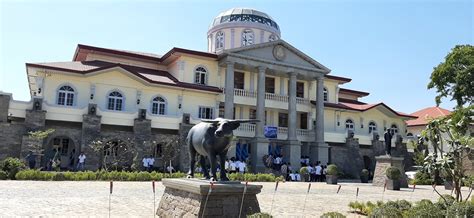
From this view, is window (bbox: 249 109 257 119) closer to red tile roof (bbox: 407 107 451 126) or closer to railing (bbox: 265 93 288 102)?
railing (bbox: 265 93 288 102)

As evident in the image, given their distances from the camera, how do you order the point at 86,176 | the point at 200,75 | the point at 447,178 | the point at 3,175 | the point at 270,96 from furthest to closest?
the point at 270,96 < the point at 200,75 < the point at 86,176 < the point at 3,175 < the point at 447,178

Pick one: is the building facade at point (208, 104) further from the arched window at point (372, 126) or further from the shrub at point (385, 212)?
the shrub at point (385, 212)

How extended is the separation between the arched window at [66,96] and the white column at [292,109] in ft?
58.7

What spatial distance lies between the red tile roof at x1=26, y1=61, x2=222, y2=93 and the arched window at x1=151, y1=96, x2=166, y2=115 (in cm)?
149

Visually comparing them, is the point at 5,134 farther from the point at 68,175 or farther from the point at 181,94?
the point at 181,94

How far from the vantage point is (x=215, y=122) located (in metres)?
7.96

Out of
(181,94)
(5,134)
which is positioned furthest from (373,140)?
(5,134)

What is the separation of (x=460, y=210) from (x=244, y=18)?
37842mm

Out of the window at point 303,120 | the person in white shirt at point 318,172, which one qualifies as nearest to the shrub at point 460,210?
the person in white shirt at point 318,172

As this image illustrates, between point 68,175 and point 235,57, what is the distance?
55.6 ft

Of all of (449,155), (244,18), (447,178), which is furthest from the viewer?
(244,18)

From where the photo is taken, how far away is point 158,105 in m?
31.1

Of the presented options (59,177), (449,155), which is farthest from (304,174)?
(449,155)

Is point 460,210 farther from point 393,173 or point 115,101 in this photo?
point 115,101
